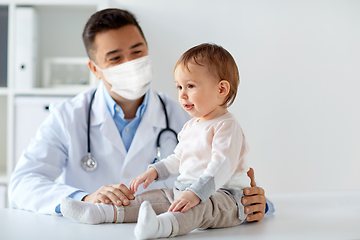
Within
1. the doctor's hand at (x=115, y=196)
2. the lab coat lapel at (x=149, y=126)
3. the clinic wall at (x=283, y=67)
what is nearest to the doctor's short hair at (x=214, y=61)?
the doctor's hand at (x=115, y=196)

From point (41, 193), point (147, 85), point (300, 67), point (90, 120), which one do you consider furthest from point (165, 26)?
point (41, 193)

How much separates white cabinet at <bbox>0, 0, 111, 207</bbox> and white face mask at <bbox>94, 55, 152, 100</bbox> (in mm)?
783

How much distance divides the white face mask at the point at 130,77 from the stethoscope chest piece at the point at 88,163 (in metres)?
0.30

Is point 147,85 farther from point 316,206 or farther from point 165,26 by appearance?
point 165,26

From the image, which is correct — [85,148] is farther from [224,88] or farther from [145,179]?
[224,88]

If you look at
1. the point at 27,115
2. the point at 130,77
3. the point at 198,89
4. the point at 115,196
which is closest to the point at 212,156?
the point at 198,89

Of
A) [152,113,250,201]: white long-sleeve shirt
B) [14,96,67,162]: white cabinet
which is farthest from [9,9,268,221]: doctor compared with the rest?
[14,96,67,162]: white cabinet

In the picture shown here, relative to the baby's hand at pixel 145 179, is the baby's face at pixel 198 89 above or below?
above

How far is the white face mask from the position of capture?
1.46 metres

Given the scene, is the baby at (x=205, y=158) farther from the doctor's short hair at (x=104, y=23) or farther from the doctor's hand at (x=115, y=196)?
the doctor's short hair at (x=104, y=23)

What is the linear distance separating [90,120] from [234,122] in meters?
0.72

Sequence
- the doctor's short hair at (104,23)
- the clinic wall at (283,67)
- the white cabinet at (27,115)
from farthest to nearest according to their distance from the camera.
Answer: the clinic wall at (283,67) < the white cabinet at (27,115) < the doctor's short hair at (104,23)

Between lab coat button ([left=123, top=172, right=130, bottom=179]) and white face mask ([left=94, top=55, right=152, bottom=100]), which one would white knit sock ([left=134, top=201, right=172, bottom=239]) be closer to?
lab coat button ([left=123, top=172, right=130, bottom=179])

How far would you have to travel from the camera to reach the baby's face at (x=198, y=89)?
2.79 ft
